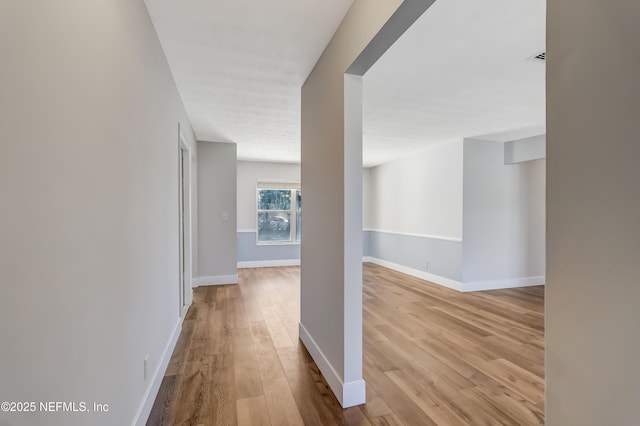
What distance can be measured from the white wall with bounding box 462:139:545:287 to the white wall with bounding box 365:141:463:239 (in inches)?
8.4

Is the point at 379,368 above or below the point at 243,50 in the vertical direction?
below

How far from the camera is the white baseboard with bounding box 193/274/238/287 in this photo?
482cm

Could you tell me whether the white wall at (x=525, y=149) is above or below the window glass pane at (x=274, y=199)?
above

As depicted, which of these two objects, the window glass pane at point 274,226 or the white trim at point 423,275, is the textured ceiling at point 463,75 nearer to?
the white trim at point 423,275

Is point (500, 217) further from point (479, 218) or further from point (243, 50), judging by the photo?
point (243, 50)

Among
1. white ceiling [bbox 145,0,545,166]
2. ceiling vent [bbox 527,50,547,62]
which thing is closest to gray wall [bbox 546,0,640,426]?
white ceiling [bbox 145,0,545,166]

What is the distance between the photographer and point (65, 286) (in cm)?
89

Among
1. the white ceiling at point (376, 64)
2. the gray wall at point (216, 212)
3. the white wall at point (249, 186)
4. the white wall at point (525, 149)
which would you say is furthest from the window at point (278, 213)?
the white wall at point (525, 149)

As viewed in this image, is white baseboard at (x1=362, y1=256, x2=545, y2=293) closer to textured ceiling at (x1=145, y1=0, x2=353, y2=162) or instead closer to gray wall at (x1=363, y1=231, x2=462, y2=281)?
gray wall at (x1=363, y1=231, x2=462, y2=281)

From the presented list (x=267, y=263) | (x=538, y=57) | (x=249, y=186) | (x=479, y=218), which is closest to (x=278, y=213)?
(x=249, y=186)

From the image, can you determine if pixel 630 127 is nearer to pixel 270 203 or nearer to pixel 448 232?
pixel 448 232

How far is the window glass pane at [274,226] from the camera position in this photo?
270 inches

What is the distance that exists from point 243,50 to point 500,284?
5148 mm

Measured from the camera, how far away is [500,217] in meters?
4.88
